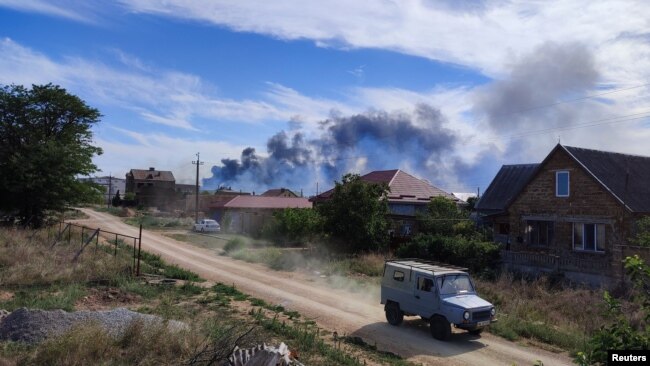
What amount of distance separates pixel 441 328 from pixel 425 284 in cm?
127

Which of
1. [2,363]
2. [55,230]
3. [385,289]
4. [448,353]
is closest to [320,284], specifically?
[385,289]

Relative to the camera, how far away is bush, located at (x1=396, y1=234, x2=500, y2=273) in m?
24.1

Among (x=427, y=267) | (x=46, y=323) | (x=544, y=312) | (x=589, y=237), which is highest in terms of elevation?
(x=589, y=237)

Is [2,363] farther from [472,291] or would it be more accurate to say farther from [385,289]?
[472,291]

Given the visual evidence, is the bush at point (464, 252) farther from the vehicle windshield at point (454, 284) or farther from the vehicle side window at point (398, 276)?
the vehicle side window at point (398, 276)

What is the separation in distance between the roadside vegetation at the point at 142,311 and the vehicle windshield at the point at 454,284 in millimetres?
2809

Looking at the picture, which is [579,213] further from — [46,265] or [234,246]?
[46,265]

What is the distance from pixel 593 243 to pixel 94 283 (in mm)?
22530

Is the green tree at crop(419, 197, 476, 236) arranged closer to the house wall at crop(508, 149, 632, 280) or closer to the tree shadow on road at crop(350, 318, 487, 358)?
the house wall at crop(508, 149, 632, 280)

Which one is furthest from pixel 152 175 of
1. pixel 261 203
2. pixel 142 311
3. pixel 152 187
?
pixel 142 311

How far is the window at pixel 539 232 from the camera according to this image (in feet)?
85.9

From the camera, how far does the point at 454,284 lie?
13.9 m

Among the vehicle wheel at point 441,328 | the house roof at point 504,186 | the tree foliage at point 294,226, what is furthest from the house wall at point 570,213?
the tree foliage at point 294,226

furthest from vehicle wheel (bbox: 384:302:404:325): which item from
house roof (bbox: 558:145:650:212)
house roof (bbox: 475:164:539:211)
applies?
house roof (bbox: 475:164:539:211)
